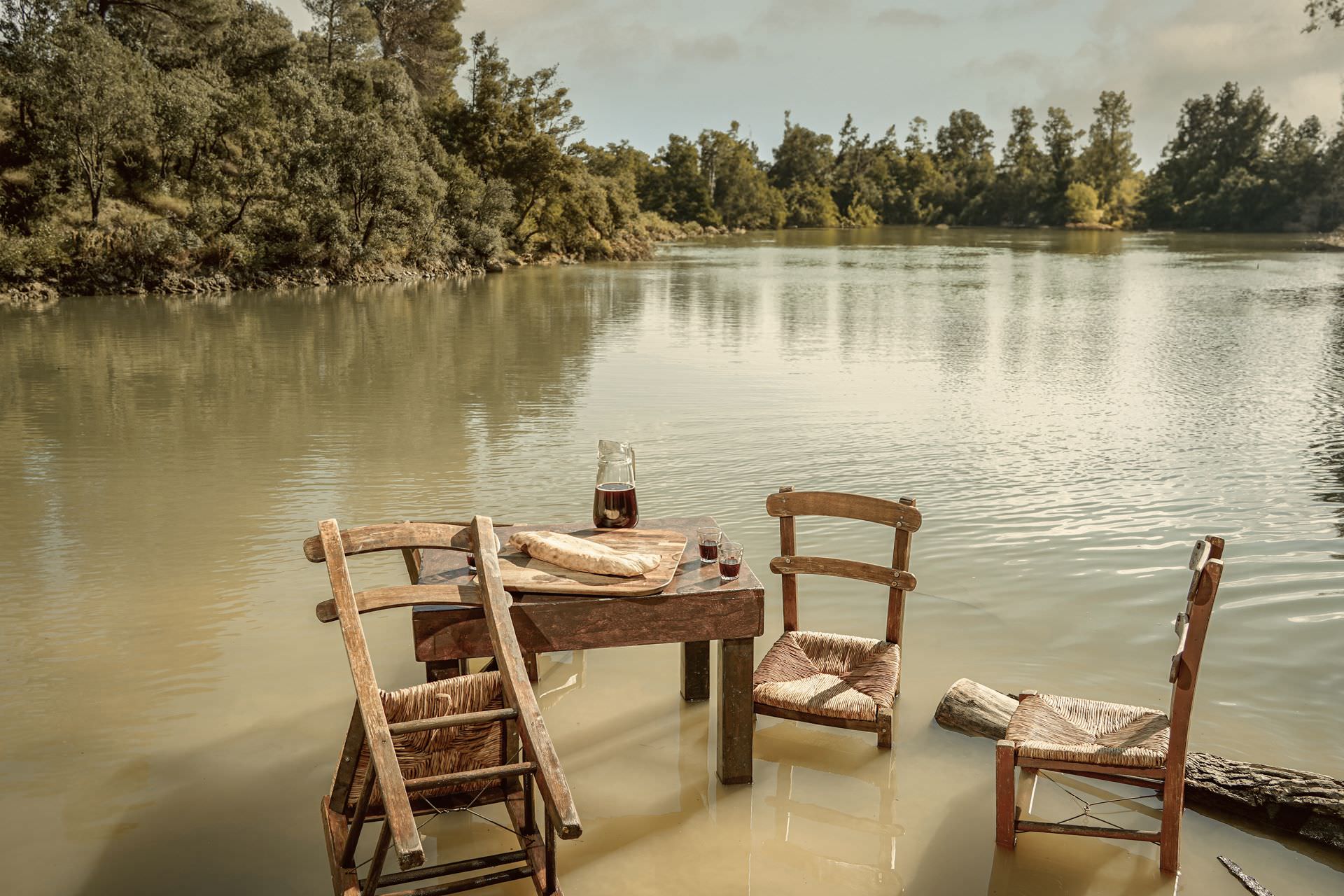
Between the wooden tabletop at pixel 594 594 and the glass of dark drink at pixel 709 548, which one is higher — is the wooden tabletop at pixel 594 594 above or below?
below

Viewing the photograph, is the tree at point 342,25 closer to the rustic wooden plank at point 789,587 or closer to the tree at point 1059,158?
the rustic wooden plank at point 789,587

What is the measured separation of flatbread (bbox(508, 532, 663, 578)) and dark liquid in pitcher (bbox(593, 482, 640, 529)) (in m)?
0.22

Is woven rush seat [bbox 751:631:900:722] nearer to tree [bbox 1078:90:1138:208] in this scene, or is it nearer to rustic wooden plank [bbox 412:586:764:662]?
rustic wooden plank [bbox 412:586:764:662]

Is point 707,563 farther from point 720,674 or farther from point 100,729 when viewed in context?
point 100,729

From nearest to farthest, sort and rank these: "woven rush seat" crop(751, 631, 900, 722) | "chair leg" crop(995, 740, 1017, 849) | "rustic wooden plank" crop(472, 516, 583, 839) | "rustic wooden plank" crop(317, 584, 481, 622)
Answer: "rustic wooden plank" crop(472, 516, 583, 839)
"rustic wooden plank" crop(317, 584, 481, 622)
"chair leg" crop(995, 740, 1017, 849)
"woven rush seat" crop(751, 631, 900, 722)

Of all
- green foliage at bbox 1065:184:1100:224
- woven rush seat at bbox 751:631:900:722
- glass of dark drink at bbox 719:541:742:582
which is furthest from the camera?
green foliage at bbox 1065:184:1100:224

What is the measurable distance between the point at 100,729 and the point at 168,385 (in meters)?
9.17

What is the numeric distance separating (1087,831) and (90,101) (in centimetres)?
2744

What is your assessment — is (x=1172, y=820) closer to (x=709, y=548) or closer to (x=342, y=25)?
(x=709, y=548)

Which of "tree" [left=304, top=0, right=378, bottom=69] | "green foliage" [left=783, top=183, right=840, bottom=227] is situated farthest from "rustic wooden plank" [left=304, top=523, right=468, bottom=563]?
"green foliage" [left=783, top=183, right=840, bottom=227]

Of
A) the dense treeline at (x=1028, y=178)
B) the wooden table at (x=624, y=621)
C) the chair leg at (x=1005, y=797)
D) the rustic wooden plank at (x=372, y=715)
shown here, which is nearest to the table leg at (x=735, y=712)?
the wooden table at (x=624, y=621)

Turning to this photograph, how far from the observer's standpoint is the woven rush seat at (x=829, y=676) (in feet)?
10.9

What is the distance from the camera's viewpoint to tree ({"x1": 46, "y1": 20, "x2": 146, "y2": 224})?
2394cm

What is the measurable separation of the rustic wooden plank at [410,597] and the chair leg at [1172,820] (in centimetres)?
197
